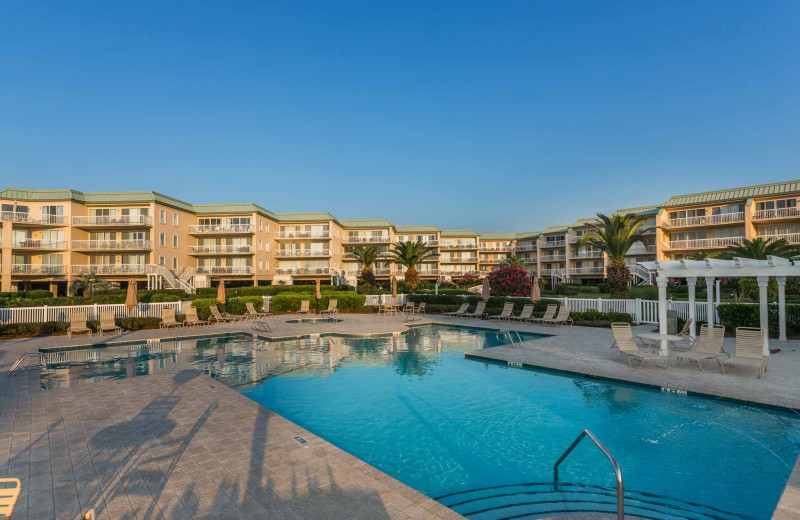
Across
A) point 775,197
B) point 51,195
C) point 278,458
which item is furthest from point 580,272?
point 51,195

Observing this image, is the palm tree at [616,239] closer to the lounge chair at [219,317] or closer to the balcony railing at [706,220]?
the lounge chair at [219,317]

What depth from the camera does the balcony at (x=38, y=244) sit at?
36500 millimetres

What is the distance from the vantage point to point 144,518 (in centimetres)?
389

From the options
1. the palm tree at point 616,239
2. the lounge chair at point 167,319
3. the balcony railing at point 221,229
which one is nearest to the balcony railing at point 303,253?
the balcony railing at point 221,229

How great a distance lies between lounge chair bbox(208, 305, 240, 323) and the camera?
Result: 20750 millimetres

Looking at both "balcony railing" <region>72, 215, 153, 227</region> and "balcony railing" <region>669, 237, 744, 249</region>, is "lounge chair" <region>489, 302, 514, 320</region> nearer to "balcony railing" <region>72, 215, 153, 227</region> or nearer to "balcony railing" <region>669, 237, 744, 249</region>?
"balcony railing" <region>669, 237, 744, 249</region>

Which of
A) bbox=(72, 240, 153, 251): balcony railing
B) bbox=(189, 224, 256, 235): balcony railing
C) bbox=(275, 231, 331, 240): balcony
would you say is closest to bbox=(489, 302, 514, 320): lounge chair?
bbox=(189, 224, 256, 235): balcony railing

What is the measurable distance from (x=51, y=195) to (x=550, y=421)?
1886 inches

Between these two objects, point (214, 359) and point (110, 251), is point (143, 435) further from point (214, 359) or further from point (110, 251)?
point (110, 251)

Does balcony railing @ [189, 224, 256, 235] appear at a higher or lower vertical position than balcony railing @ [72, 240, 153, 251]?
higher

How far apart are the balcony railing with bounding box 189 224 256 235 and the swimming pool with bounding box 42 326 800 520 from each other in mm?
34410

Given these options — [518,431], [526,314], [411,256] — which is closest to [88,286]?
[411,256]

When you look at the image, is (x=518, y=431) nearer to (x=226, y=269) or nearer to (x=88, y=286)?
(x=88, y=286)

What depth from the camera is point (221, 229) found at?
149 feet
